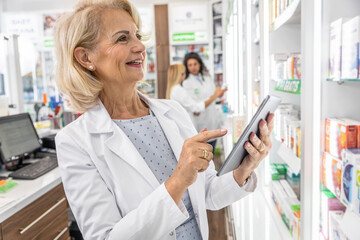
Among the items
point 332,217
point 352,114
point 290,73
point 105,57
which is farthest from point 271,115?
point 290,73

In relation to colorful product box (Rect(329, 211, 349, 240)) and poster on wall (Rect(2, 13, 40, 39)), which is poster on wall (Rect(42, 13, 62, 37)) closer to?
poster on wall (Rect(2, 13, 40, 39))

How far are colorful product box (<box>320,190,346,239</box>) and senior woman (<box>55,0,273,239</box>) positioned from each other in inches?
11.6

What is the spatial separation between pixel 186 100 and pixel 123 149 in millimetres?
3661

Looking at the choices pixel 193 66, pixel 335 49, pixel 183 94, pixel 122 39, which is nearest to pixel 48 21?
pixel 193 66

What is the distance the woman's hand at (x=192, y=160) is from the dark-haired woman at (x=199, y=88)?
4069 millimetres

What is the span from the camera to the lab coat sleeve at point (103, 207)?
110 centimetres

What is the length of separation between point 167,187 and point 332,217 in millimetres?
698

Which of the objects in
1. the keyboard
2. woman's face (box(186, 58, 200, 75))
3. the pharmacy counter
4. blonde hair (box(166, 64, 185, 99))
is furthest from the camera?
woman's face (box(186, 58, 200, 75))

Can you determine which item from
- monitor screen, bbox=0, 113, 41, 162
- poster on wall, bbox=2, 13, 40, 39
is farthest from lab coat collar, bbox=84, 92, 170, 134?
poster on wall, bbox=2, 13, 40, 39

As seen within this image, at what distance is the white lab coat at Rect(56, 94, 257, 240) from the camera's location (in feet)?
3.65

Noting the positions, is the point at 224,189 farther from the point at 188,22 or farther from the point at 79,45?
the point at 188,22

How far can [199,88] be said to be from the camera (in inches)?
213

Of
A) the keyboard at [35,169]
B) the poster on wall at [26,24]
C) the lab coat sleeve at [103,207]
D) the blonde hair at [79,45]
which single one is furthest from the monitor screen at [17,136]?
the poster on wall at [26,24]

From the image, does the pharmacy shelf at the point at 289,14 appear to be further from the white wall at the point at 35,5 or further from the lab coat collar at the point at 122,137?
the white wall at the point at 35,5
